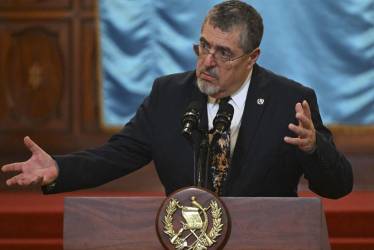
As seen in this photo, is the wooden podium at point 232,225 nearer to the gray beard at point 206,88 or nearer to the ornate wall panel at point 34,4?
the gray beard at point 206,88

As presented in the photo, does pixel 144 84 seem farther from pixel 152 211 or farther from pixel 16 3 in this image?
pixel 152 211

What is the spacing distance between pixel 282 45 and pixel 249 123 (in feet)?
7.94

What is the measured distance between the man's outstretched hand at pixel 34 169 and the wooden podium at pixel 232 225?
0.30 metres

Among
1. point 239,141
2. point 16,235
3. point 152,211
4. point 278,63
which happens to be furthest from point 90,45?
point 152,211

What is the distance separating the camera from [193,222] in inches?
79.9

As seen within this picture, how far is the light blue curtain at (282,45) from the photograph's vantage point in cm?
512

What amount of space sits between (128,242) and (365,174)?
11.0 feet

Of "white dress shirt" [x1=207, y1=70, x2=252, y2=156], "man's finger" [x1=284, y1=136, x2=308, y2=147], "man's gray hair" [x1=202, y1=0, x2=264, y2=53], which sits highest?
"man's gray hair" [x1=202, y1=0, x2=264, y2=53]

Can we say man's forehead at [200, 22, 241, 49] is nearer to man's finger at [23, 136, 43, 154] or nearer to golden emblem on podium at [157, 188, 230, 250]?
man's finger at [23, 136, 43, 154]

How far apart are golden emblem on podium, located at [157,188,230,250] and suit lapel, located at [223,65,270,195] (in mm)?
632

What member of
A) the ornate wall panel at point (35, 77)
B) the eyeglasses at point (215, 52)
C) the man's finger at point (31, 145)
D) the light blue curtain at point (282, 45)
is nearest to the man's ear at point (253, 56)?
the eyeglasses at point (215, 52)

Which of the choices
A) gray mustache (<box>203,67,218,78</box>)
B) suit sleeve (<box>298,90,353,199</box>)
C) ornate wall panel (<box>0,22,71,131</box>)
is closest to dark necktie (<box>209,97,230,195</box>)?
gray mustache (<box>203,67,218,78</box>)

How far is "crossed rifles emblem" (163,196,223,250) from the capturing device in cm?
202

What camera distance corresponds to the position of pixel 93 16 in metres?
5.36
